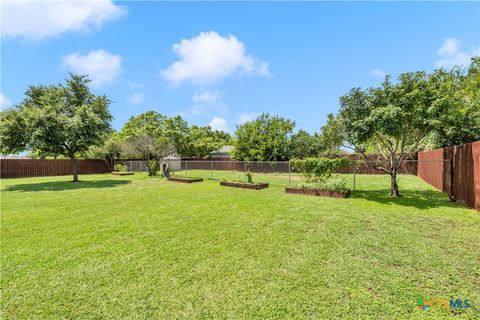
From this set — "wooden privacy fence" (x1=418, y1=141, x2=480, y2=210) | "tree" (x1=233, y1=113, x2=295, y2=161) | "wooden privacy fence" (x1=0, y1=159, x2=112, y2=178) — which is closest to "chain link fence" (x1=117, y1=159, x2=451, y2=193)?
"wooden privacy fence" (x1=418, y1=141, x2=480, y2=210)

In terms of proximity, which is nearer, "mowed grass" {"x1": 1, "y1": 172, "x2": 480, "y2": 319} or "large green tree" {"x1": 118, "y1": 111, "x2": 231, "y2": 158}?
"mowed grass" {"x1": 1, "y1": 172, "x2": 480, "y2": 319}

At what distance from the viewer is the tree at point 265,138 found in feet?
77.0

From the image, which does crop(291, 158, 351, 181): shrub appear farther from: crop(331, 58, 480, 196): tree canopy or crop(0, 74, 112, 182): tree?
crop(0, 74, 112, 182): tree

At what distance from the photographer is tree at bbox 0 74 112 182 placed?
495 inches

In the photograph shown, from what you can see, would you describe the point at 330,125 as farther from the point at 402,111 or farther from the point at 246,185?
the point at 246,185

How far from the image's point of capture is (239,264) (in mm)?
3264

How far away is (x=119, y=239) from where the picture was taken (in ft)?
14.1

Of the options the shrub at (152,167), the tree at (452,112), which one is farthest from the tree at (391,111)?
the shrub at (152,167)

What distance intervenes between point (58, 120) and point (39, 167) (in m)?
10.8

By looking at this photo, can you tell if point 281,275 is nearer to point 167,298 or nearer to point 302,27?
point 167,298

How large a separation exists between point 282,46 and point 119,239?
34.6 feet

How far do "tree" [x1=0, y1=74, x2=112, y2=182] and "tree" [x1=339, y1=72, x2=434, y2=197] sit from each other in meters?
13.8

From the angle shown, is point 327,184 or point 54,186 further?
point 54,186

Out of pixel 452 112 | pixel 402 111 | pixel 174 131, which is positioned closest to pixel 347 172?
pixel 452 112
